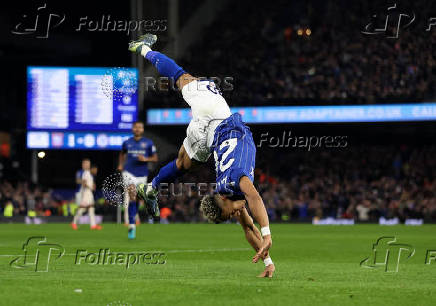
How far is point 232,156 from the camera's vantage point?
9.51m

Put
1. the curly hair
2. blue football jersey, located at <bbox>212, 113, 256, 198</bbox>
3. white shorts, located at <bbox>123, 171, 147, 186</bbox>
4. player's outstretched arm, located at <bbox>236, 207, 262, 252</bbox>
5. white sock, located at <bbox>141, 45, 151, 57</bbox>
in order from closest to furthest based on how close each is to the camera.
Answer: the curly hair → blue football jersey, located at <bbox>212, 113, 256, 198</bbox> → player's outstretched arm, located at <bbox>236, 207, 262, 252</bbox> → white sock, located at <bbox>141, 45, 151, 57</bbox> → white shorts, located at <bbox>123, 171, 147, 186</bbox>

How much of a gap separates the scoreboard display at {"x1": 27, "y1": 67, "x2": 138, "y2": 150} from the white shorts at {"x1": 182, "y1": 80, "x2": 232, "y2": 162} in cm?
2007

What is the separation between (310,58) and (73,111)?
10642 millimetres

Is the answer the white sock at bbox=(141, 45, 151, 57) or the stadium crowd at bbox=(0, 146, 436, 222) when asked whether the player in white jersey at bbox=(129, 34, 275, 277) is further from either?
the stadium crowd at bbox=(0, 146, 436, 222)

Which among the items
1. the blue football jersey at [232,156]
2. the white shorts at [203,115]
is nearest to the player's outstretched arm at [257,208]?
the blue football jersey at [232,156]

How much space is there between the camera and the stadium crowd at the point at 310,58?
3238cm

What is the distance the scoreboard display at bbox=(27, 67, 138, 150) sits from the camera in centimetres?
3109

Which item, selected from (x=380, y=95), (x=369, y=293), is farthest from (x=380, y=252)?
(x=380, y=95)

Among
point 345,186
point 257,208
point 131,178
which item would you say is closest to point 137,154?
point 131,178

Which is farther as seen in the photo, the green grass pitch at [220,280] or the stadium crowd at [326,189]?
the stadium crowd at [326,189]

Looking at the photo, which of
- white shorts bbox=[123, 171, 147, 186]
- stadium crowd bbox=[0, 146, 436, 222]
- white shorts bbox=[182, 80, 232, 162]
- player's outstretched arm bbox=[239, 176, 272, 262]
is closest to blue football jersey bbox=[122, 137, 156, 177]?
white shorts bbox=[123, 171, 147, 186]

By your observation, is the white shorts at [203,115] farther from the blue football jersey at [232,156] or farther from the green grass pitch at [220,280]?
the green grass pitch at [220,280]

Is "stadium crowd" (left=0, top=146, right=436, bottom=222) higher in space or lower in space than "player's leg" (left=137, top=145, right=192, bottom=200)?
lower

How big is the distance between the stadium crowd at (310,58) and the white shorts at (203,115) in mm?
21360
